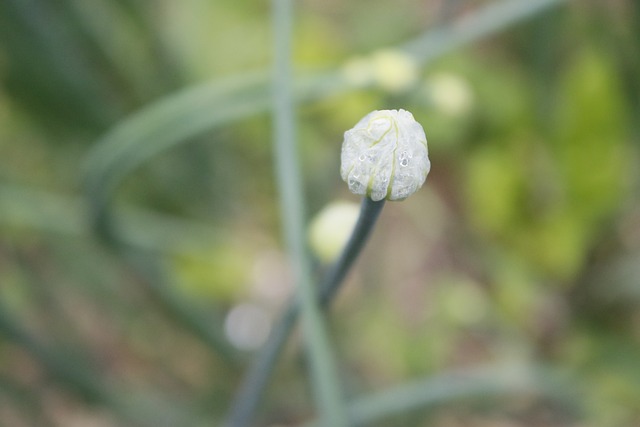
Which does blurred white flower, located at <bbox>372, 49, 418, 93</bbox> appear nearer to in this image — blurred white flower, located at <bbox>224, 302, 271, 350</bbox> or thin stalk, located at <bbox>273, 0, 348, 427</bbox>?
thin stalk, located at <bbox>273, 0, 348, 427</bbox>

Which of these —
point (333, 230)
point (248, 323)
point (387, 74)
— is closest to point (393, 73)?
point (387, 74)

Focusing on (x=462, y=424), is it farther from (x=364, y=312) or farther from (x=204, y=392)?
(x=204, y=392)

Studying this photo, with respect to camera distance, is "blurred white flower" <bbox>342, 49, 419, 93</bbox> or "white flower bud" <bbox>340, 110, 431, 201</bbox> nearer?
"white flower bud" <bbox>340, 110, 431, 201</bbox>

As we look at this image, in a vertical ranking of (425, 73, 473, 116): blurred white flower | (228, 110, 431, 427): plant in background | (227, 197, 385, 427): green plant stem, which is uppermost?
(425, 73, 473, 116): blurred white flower

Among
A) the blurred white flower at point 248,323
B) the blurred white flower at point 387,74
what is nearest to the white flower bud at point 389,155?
the blurred white flower at point 387,74

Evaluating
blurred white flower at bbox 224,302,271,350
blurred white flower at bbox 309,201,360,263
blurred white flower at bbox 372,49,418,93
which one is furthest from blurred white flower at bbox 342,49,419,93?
blurred white flower at bbox 224,302,271,350

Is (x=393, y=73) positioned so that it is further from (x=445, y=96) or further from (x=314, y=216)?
(x=314, y=216)

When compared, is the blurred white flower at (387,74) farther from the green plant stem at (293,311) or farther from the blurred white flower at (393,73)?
the green plant stem at (293,311)
